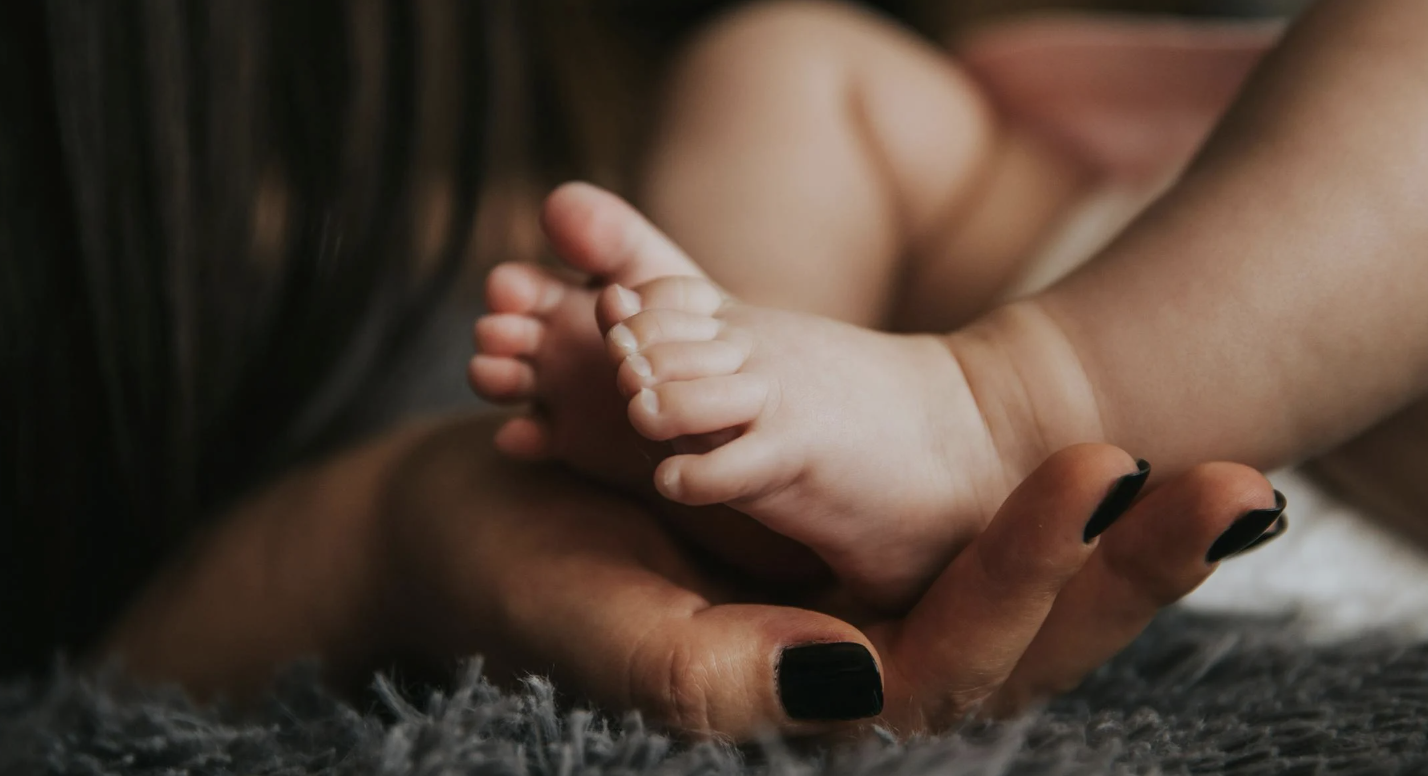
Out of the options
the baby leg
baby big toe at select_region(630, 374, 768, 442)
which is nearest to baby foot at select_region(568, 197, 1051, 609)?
baby big toe at select_region(630, 374, 768, 442)

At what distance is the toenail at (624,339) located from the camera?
38 cm

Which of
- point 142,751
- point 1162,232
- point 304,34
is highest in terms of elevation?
point 304,34

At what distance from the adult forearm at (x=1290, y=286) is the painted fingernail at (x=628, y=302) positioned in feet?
0.56

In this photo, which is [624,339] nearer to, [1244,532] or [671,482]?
[671,482]

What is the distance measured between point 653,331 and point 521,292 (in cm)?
11

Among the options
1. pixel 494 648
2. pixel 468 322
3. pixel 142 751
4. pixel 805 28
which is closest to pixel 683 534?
pixel 494 648

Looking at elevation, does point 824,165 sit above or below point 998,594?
above

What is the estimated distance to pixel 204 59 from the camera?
→ 697mm

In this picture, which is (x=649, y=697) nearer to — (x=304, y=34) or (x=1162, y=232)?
(x=1162, y=232)

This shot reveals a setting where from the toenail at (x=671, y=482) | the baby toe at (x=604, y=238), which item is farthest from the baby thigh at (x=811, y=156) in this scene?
the toenail at (x=671, y=482)

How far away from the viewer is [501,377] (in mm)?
469

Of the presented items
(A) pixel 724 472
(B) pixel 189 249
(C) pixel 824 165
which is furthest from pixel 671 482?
(B) pixel 189 249

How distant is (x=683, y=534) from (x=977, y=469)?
5.1 inches

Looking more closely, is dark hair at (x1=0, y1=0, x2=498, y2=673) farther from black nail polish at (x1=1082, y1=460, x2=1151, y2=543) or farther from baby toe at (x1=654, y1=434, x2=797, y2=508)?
black nail polish at (x1=1082, y1=460, x2=1151, y2=543)
